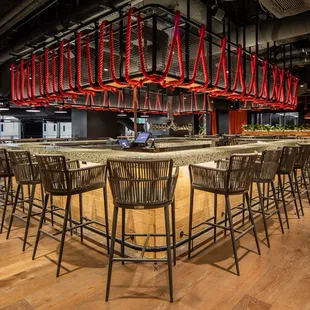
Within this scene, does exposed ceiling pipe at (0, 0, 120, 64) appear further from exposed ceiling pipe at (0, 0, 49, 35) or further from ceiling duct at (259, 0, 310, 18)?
ceiling duct at (259, 0, 310, 18)

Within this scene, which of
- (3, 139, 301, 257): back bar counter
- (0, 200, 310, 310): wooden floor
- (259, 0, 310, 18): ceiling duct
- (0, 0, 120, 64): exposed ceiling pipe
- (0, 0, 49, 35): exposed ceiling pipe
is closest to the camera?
(0, 200, 310, 310): wooden floor

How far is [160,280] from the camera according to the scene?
238 centimetres

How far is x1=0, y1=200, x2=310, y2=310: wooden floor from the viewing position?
2.07 m

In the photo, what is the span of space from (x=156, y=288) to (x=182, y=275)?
1.02 ft

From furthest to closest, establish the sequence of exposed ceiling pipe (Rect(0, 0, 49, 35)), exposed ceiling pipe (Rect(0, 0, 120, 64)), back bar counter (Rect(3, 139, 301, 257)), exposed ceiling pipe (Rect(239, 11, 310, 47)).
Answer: exposed ceiling pipe (Rect(239, 11, 310, 47)) < exposed ceiling pipe (Rect(0, 0, 49, 35)) < exposed ceiling pipe (Rect(0, 0, 120, 64)) < back bar counter (Rect(3, 139, 301, 257))

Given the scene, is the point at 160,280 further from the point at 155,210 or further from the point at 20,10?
the point at 20,10

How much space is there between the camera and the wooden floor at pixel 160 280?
6.81 ft

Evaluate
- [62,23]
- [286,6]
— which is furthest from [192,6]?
[62,23]

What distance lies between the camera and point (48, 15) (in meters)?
6.26

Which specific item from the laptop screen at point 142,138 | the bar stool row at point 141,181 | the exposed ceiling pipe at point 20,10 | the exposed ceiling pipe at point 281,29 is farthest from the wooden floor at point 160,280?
the exposed ceiling pipe at point 281,29

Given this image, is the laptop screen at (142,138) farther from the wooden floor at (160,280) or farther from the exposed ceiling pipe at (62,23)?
the exposed ceiling pipe at (62,23)

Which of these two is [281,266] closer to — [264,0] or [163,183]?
[163,183]

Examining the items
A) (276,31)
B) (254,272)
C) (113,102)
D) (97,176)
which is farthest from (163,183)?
(113,102)

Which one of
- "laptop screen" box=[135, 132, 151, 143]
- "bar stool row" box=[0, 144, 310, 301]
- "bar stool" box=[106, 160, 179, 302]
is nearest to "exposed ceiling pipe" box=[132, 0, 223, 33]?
"laptop screen" box=[135, 132, 151, 143]
